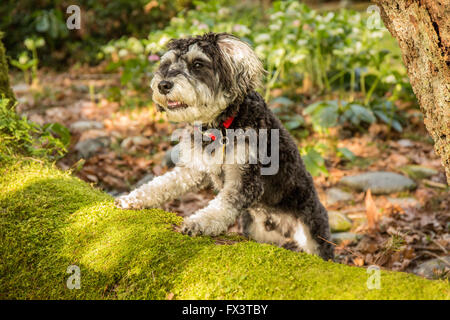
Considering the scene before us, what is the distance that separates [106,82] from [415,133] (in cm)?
720

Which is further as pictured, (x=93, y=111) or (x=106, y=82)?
(x=106, y=82)

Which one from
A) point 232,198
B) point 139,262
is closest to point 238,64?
point 232,198

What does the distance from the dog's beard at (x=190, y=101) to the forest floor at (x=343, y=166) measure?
1.46 m

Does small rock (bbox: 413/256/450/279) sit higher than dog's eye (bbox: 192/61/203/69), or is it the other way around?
dog's eye (bbox: 192/61/203/69)

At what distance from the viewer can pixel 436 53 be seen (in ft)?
7.88

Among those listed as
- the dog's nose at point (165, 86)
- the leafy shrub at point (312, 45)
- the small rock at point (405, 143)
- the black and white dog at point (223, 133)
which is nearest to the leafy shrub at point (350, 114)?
the small rock at point (405, 143)

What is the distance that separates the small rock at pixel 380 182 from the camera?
602 cm

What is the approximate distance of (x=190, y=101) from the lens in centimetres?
341

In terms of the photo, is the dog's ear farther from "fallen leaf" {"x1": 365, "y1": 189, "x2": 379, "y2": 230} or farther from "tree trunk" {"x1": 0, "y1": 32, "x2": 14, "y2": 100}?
"fallen leaf" {"x1": 365, "y1": 189, "x2": 379, "y2": 230}

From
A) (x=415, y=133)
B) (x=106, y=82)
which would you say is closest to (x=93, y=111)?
(x=106, y=82)

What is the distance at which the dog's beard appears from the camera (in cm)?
338

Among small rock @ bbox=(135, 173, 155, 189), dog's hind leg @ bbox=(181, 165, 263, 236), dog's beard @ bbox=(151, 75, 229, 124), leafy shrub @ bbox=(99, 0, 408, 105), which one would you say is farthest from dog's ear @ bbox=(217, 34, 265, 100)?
leafy shrub @ bbox=(99, 0, 408, 105)

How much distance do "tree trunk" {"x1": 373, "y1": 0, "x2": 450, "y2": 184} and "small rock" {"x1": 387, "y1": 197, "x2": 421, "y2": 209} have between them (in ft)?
10.8
